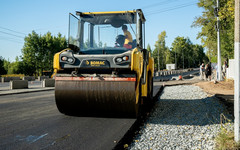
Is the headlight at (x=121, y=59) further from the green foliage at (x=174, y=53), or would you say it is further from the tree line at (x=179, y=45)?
the green foliage at (x=174, y=53)

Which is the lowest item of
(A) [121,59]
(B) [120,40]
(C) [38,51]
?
(A) [121,59]

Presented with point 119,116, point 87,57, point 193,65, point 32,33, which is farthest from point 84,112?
point 193,65

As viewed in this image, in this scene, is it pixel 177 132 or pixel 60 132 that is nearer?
pixel 60 132

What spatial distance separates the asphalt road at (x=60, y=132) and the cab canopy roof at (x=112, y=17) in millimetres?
2668

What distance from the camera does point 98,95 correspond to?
4.90 m

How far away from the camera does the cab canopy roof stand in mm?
5779

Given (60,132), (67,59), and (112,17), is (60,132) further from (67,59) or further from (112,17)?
(112,17)

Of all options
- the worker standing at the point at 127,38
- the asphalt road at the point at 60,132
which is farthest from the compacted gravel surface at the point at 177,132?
the worker standing at the point at 127,38

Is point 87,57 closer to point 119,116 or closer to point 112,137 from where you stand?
point 119,116

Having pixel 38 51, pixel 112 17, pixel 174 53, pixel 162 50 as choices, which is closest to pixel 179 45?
pixel 174 53

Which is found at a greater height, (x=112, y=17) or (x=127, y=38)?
(x=112, y=17)

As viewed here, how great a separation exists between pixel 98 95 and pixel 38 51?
59.4 meters

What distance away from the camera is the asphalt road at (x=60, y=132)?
350 cm

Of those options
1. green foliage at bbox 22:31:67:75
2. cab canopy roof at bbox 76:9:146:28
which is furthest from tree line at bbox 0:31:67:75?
cab canopy roof at bbox 76:9:146:28
